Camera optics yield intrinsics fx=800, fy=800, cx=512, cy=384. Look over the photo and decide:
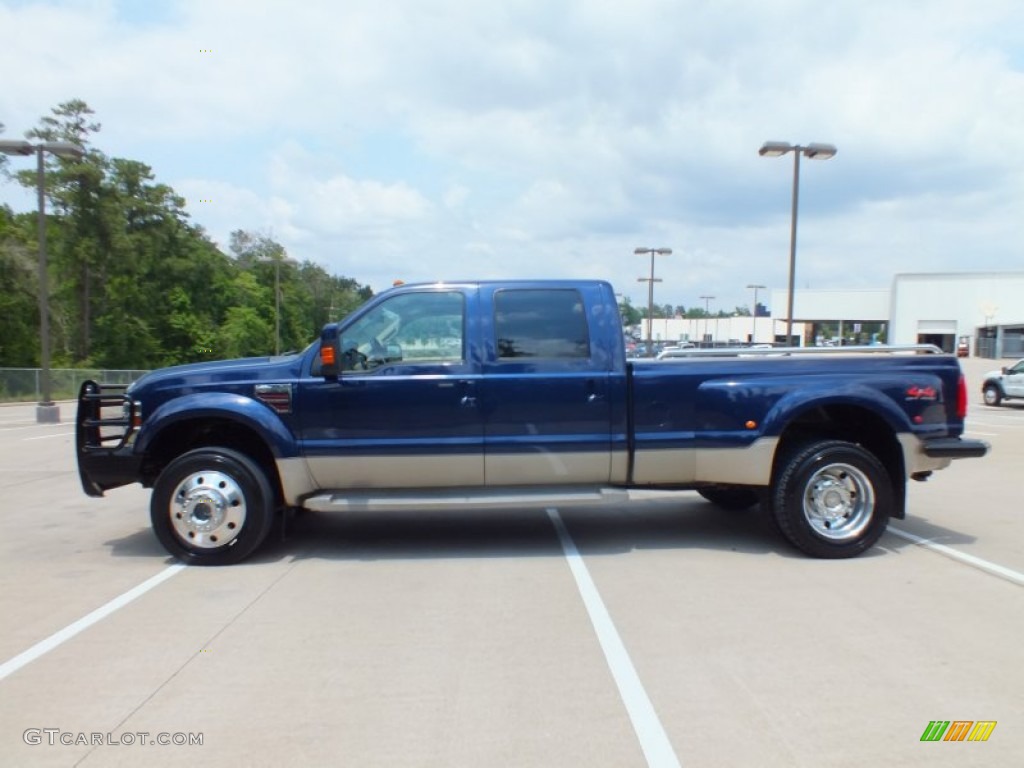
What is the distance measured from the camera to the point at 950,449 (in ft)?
21.0

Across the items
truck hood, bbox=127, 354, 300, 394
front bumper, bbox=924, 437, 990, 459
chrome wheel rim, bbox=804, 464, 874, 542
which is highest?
truck hood, bbox=127, 354, 300, 394

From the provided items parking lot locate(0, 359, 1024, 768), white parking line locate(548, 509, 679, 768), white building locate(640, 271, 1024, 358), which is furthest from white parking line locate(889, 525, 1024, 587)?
white building locate(640, 271, 1024, 358)

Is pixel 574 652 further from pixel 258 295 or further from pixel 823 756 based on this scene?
pixel 258 295

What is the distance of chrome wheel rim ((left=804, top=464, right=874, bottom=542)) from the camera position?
6.36 m

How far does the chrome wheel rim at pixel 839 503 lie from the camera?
6355 mm

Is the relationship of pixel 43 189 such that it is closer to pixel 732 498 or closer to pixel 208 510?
pixel 208 510

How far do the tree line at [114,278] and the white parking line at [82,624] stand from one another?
27899mm

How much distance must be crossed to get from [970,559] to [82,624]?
6.42m

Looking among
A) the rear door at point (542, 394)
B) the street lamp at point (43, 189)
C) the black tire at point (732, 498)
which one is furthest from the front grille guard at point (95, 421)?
the street lamp at point (43, 189)

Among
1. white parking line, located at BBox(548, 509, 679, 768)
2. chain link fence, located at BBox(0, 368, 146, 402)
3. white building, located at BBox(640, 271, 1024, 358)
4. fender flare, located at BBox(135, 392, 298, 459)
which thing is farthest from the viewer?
white building, located at BBox(640, 271, 1024, 358)

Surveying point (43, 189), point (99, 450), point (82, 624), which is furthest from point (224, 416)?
point (43, 189)

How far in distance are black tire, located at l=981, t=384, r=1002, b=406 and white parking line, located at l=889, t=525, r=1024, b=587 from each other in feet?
71.3

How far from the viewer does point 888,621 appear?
4.91m

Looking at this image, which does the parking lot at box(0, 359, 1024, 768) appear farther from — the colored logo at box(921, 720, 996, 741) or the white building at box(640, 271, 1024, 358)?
the white building at box(640, 271, 1024, 358)
